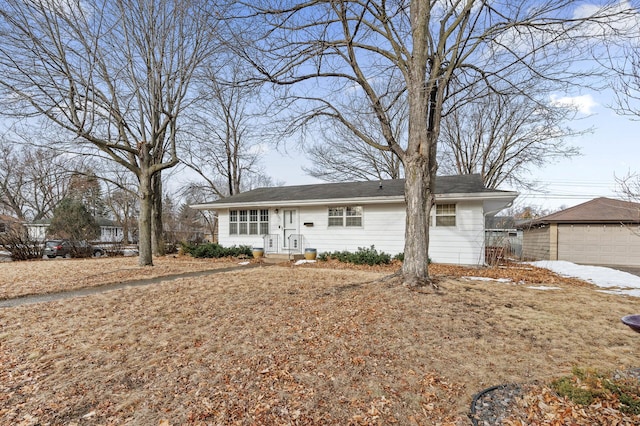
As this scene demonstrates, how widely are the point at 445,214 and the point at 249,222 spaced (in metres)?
8.64

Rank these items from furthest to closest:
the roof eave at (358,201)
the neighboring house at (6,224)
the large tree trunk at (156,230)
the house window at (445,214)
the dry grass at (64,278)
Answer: the neighboring house at (6,224) → the large tree trunk at (156,230) → the house window at (445,214) → the roof eave at (358,201) → the dry grass at (64,278)

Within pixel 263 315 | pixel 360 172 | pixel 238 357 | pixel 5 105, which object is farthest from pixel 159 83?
pixel 360 172

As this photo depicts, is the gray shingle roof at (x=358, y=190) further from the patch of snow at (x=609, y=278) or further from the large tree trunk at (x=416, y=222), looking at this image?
the large tree trunk at (x=416, y=222)

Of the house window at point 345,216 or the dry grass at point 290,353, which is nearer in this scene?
the dry grass at point 290,353

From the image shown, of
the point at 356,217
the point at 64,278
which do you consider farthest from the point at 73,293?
the point at 356,217

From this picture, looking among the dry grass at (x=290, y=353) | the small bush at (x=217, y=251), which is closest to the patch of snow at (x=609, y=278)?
the dry grass at (x=290, y=353)

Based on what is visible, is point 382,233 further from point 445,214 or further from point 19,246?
point 19,246

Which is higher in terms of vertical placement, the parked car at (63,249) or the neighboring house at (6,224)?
the neighboring house at (6,224)

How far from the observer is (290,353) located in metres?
3.54

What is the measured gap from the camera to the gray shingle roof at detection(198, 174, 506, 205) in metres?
11.7

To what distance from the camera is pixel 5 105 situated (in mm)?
9008

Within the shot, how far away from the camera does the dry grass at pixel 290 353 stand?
2.60m

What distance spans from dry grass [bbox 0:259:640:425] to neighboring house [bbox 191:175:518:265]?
5256mm

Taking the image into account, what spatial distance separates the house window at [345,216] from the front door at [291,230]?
1660 mm
